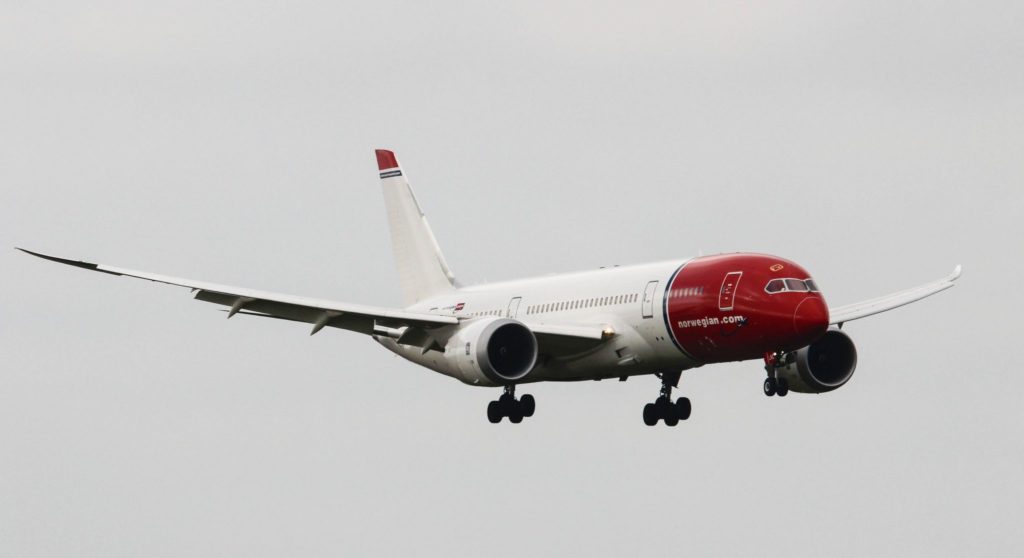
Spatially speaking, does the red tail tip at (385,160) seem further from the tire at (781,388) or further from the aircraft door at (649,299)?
the tire at (781,388)

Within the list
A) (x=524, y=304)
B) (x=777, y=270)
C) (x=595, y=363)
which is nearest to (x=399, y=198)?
(x=524, y=304)

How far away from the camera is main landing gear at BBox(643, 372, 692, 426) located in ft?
219

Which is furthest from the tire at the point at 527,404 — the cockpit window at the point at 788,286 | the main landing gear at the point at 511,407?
the cockpit window at the point at 788,286

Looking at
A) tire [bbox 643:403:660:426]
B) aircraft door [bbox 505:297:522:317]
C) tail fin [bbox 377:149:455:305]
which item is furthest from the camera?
tail fin [bbox 377:149:455:305]

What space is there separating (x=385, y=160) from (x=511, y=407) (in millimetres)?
17911

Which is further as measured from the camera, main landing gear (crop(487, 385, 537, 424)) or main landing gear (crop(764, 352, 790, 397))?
main landing gear (crop(487, 385, 537, 424))

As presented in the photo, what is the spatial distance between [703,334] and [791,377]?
20.4ft

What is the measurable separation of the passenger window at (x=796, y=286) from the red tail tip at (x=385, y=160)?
25.4 m

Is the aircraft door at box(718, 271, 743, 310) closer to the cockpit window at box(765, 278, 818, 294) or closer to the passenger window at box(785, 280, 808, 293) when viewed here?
the cockpit window at box(765, 278, 818, 294)

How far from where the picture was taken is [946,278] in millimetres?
69875

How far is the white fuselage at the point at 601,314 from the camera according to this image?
62.6m

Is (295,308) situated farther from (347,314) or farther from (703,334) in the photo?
(703,334)

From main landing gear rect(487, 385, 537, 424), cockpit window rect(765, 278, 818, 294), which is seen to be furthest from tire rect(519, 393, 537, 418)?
cockpit window rect(765, 278, 818, 294)

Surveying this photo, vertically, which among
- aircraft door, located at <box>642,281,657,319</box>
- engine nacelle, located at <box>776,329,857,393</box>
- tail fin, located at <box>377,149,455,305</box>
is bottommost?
engine nacelle, located at <box>776,329,857,393</box>
